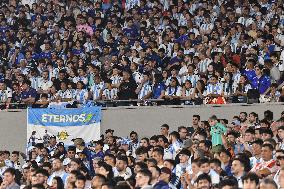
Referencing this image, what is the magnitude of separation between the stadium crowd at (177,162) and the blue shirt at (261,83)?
236cm

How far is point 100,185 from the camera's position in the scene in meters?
13.6

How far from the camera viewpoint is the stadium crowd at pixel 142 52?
891 inches

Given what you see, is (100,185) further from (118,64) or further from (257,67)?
(118,64)

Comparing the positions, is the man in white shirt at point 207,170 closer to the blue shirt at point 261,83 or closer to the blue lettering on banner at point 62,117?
the blue shirt at point 261,83

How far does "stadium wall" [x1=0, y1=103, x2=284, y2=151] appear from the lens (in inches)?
→ 901

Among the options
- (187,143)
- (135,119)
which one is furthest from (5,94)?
(187,143)

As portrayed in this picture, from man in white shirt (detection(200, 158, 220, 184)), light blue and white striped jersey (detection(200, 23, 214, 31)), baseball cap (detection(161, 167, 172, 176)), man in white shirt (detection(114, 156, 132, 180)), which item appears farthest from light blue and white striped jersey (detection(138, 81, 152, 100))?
man in white shirt (detection(200, 158, 220, 184))

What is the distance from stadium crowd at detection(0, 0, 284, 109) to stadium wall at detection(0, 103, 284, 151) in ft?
0.74

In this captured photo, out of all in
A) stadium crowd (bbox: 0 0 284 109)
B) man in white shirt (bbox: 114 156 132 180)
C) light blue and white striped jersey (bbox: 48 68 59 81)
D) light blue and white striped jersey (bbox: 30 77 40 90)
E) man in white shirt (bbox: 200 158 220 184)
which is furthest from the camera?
light blue and white striped jersey (bbox: 48 68 59 81)

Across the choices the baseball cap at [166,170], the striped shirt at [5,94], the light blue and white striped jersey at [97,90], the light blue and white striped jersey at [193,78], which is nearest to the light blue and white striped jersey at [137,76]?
the light blue and white striped jersey at [97,90]

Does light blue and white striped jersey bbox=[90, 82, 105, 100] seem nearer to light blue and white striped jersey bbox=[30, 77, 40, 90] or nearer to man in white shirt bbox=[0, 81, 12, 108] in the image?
light blue and white striped jersey bbox=[30, 77, 40, 90]

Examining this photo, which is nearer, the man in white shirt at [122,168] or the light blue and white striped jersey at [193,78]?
the man in white shirt at [122,168]

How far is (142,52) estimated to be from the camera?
80.2 ft

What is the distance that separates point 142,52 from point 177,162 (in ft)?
27.0
